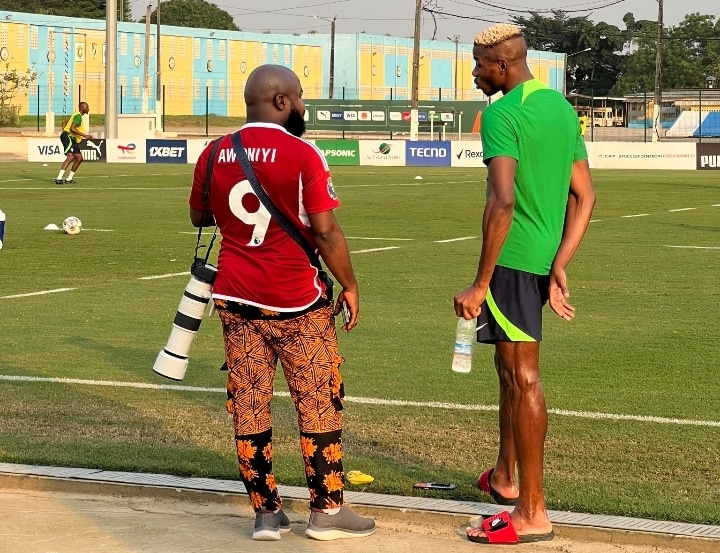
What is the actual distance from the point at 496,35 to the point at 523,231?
76 centimetres

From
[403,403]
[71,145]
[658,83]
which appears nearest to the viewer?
[403,403]

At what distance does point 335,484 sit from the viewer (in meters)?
5.68

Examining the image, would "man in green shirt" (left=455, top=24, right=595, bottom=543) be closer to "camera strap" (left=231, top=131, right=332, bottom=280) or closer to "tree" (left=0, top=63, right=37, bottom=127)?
"camera strap" (left=231, top=131, right=332, bottom=280)

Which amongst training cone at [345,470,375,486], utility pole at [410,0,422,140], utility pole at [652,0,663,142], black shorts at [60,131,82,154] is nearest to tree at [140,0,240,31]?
utility pole at [652,0,663,142]

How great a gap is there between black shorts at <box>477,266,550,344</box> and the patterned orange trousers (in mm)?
629

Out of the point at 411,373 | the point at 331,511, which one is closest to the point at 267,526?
the point at 331,511

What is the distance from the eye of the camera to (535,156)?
5496mm

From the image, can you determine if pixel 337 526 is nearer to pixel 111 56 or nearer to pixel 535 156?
pixel 535 156

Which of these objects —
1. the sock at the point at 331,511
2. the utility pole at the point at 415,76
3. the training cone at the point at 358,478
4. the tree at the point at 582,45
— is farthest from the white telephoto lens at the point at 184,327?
the tree at the point at 582,45

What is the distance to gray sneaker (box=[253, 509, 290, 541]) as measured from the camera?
5566 millimetres

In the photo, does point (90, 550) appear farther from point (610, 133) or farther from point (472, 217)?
point (610, 133)

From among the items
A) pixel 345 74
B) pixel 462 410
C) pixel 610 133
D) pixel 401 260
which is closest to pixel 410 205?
pixel 401 260

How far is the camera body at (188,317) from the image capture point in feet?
18.9

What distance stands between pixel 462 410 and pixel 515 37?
3.00 m
